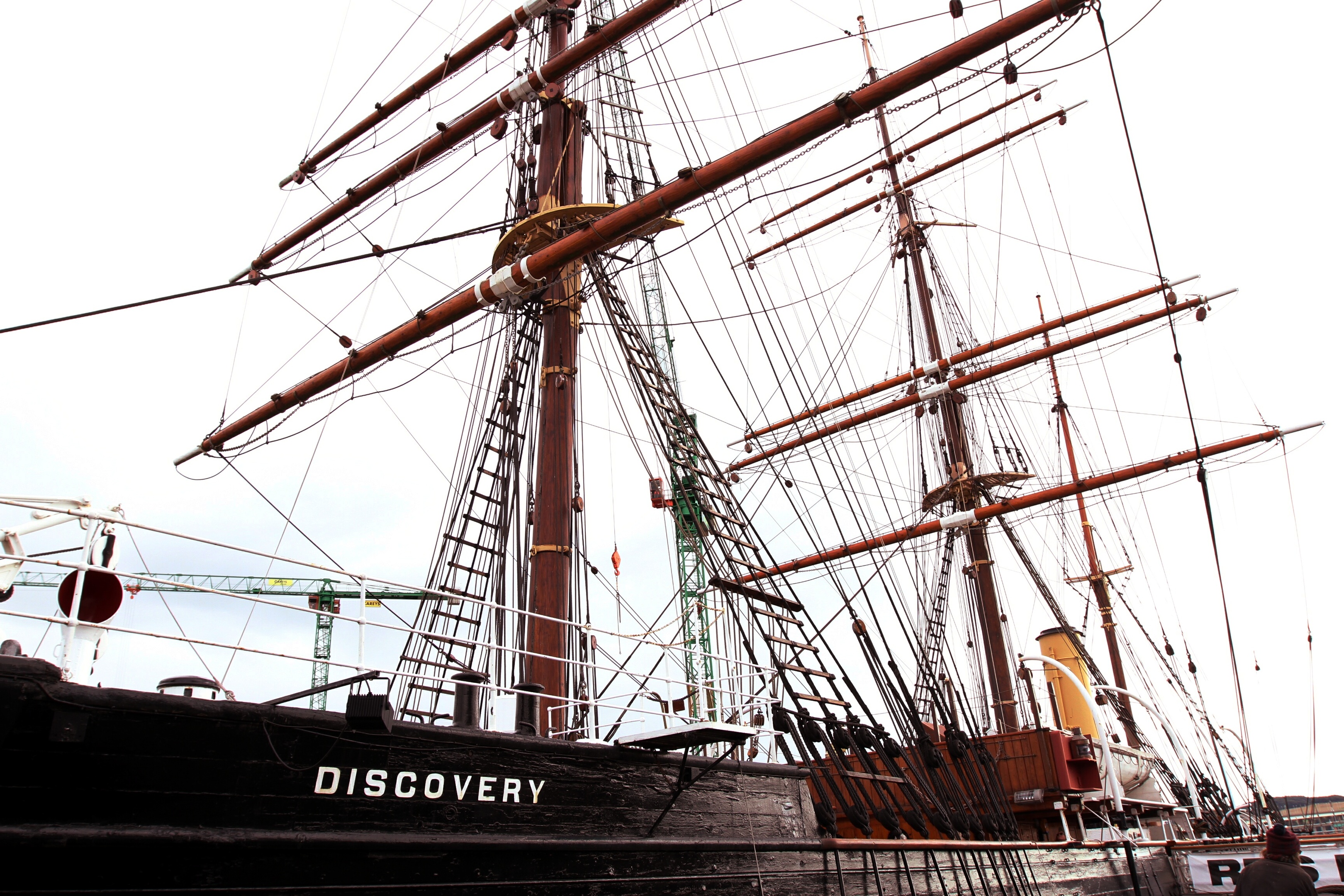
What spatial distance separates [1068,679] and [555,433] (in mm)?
22312

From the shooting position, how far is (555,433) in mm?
11812

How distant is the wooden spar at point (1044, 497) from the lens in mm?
23672

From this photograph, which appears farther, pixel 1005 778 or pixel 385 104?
pixel 385 104

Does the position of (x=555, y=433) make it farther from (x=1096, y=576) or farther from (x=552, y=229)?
(x=1096, y=576)

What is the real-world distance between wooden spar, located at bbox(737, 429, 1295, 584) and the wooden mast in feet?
41.6

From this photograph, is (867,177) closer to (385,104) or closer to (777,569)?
(385,104)

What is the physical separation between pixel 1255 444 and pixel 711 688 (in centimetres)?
2394

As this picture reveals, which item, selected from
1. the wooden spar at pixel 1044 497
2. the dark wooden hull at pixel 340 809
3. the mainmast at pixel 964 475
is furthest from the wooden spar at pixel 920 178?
the dark wooden hull at pixel 340 809

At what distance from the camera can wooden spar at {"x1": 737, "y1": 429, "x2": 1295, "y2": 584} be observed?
23.7 metres

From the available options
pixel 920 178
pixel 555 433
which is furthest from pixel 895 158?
pixel 555 433

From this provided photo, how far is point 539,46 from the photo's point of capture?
16375mm

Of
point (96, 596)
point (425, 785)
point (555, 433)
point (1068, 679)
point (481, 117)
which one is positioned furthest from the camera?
point (1068, 679)

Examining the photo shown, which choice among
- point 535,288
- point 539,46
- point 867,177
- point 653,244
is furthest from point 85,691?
point 867,177

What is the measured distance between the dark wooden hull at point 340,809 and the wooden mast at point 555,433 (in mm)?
2045
